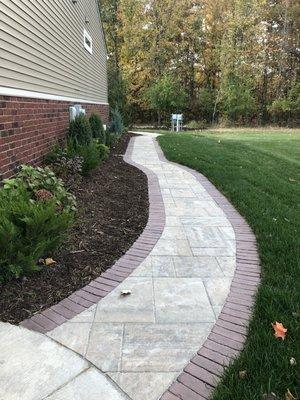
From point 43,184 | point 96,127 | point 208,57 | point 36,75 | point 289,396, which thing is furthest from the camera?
point 208,57

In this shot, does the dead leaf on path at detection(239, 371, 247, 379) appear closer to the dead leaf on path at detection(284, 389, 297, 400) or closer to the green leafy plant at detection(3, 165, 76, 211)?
the dead leaf on path at detection(284, 389, 297, 400)

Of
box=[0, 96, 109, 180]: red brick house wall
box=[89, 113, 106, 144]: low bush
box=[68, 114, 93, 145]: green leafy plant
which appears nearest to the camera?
box=[0, 96, 109, 180]: red brick house wall

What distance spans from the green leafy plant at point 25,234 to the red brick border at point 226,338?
58.8 inches

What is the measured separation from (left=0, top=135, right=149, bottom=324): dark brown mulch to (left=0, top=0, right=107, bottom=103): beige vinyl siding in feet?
5.87

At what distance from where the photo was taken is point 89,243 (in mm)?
3902

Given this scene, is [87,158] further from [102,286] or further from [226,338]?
[226,338]

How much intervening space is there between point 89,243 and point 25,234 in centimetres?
87

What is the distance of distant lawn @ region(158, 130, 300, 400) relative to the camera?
2.04 m

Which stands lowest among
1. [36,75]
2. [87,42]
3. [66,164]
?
[66,164]

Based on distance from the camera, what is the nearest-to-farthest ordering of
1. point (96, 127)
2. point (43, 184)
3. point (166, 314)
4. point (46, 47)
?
point (166, 314), point (43, 184), point (46, 47), point (96, 127)

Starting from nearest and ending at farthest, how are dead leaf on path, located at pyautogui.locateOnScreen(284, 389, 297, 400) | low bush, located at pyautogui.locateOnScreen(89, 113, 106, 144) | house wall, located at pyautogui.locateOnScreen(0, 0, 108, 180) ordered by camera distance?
1. dead leaf on path, located at pyautogui.locateOnScreen(284, 389, 297, 400)
2. house wall, located at pyautogui.locateOnScreen(0, 0, 108, 180)
3. low bush, located at pyautogui.locateOnScreen(89, 113, 106, 144)

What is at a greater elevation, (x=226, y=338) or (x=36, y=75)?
(x=36, y=75)

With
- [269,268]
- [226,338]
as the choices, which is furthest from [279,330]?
[269,268]

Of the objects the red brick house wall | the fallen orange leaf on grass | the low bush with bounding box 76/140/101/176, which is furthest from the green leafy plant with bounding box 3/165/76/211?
the fallen orange leaf on grass
